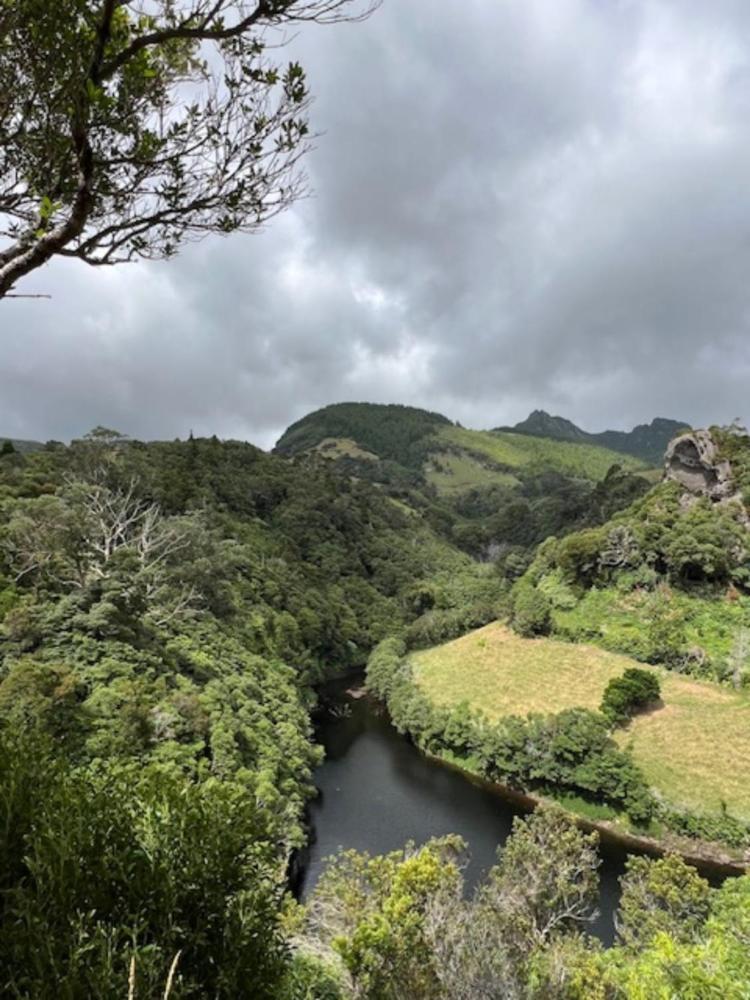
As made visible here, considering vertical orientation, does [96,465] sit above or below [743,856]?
above

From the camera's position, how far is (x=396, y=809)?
39875 mm

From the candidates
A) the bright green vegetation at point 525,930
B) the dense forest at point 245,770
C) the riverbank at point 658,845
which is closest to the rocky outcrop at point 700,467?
the dense forest at point 245,770

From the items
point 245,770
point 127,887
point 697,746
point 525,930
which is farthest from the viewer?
point 697,746

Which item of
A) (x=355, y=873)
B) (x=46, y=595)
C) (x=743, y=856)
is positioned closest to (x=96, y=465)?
(x=46, y=595)

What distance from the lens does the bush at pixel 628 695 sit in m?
45.1

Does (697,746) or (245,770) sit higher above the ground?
(697,746)

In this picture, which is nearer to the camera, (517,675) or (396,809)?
(396,809)

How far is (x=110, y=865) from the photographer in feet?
23.9

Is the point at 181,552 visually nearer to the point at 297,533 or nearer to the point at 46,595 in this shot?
the point at 46,595

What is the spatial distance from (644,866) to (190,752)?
19.5 m

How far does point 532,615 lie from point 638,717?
1680 cm

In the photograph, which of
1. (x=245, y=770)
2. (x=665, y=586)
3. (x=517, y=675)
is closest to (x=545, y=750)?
(x=517, y=675)

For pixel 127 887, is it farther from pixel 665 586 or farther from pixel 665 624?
pixel 665 586

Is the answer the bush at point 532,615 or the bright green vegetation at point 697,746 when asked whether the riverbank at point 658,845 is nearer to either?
the bright green vegetation at point 697,746
